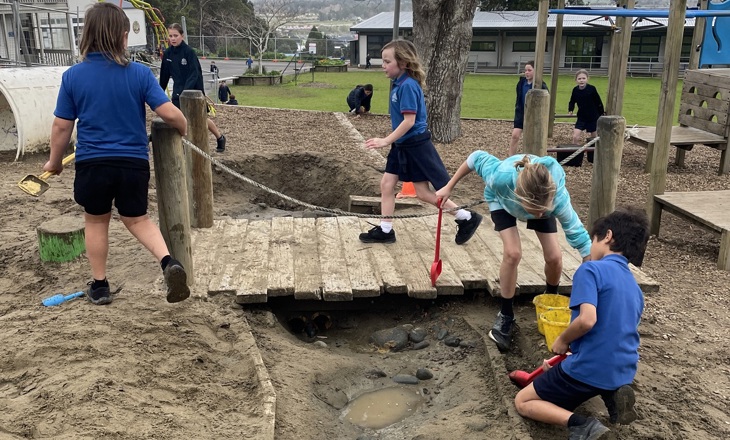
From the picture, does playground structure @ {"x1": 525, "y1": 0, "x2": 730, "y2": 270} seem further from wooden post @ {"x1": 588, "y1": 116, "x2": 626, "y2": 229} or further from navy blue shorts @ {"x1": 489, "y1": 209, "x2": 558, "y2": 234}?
navy blue shorts @ {"x1": 489, "y1": 209, "x2": 558, "y2": 234}

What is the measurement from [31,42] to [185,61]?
20397 mm

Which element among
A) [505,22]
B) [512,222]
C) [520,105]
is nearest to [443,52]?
[520,105]

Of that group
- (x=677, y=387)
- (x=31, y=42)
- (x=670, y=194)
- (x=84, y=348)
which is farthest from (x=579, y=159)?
(x=31, y=42)

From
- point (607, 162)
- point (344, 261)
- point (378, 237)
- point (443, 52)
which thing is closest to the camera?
point (607, 162)

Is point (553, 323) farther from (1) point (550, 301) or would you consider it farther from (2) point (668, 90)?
(2) point (668, 90)

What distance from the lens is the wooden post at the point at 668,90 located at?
619 centimetres

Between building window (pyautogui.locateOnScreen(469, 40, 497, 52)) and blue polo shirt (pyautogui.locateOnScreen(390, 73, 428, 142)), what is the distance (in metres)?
38.6

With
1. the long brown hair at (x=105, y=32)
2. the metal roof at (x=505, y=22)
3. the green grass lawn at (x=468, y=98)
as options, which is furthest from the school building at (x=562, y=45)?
the long brown hair at (x=105, y=32)

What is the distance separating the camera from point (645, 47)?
130 ft

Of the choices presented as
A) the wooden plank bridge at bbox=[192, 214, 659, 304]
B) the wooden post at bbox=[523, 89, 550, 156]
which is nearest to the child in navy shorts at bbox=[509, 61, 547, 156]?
the wooden plank bridge at bbox=[192, 214, 659, 304]

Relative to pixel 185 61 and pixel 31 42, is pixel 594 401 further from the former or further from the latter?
pixel 31 42

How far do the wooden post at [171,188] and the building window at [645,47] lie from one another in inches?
1579

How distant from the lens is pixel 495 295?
472 centimetres

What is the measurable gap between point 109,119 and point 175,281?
104 cm
